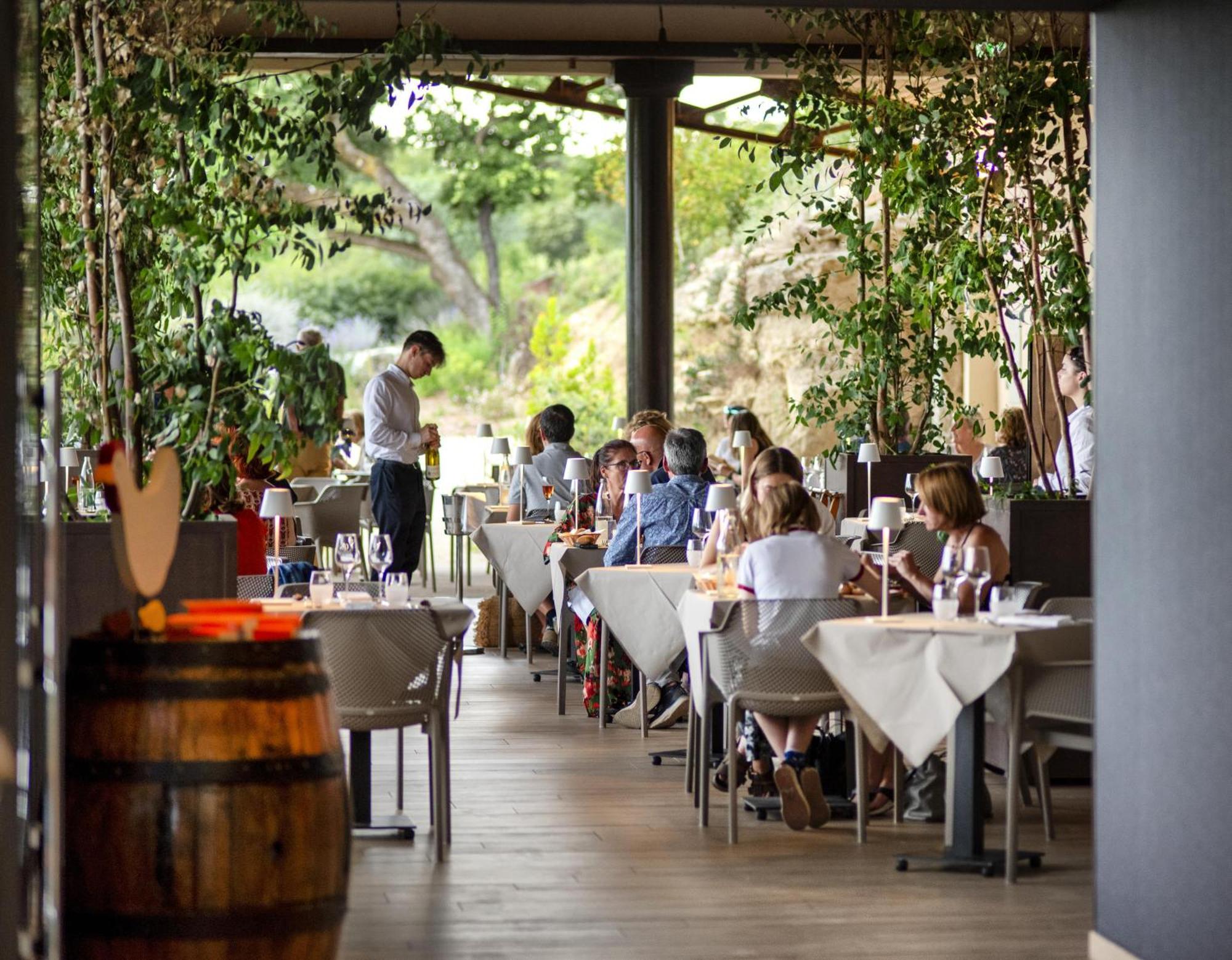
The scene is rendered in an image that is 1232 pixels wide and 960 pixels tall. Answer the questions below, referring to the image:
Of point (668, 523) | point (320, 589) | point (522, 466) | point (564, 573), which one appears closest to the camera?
point (320, 589)

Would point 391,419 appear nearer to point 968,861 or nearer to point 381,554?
point 381,554

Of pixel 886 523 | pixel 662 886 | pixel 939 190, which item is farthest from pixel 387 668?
pixel 939 190

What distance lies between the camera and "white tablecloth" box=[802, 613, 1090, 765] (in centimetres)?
490

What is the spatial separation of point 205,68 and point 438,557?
11.4 meters

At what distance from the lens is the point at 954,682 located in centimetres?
494

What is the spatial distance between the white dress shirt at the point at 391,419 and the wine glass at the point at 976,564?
188 inches

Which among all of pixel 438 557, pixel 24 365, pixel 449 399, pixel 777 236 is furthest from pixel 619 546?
pixel 449 399

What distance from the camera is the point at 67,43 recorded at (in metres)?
6.38

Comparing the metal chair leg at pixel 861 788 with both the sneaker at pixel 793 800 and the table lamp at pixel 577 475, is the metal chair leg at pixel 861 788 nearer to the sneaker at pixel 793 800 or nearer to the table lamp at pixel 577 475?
the sneaker at pixel 793 800

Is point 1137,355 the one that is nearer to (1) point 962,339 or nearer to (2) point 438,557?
(1) point 962,339

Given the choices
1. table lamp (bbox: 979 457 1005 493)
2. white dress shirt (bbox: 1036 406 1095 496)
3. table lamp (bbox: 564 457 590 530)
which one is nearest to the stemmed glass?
table lamp (bbox: 979 457 1005 493)

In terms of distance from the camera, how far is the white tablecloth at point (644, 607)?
6852mm

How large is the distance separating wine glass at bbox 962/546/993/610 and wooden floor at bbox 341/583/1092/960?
33.5 inches

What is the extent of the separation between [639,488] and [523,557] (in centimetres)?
161
